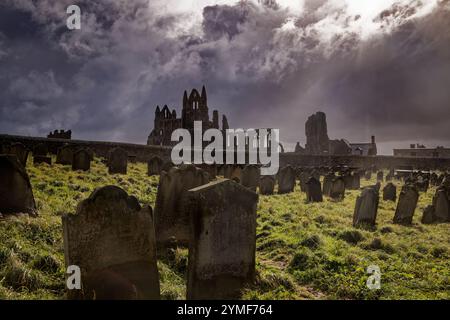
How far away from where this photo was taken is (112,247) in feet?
14.6

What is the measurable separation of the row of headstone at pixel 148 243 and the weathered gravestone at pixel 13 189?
14.4ft

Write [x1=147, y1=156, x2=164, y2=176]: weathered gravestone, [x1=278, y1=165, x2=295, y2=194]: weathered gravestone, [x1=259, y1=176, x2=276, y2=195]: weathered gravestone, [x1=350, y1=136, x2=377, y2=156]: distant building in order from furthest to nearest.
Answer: [x1=350, y1=136, x2=377, y2=156]: distant building
[x1=147, y1=156, x2=164, y2=176]: weathered gravestone
[x1=278, y1=165, x2=295, y2=194]: weathered gravestone
[x1=259, y1=176, x2=276, y2=195]: weathered gravestone

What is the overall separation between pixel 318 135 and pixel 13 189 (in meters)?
55.4

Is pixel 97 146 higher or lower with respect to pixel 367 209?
higher

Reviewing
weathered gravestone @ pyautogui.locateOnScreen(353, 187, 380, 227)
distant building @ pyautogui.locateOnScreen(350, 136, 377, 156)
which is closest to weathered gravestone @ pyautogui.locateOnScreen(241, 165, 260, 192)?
weathered gravestone @ pyautogui.locateOnScreen(353, 187, 380, 227)

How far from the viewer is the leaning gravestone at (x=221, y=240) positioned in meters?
4.84

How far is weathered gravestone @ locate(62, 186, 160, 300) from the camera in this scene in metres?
4.21

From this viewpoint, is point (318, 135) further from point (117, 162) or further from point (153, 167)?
point (117, 162)

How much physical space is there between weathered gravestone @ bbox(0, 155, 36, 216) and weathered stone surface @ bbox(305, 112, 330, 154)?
5442 cm

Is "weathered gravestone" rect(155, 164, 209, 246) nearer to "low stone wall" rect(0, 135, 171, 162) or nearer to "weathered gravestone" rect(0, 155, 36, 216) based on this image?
"weathered gravestone" rect(0, 155, 36, 216)

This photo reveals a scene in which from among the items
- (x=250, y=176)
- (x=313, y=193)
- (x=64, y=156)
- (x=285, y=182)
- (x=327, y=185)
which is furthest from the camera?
(x=64, y=156)

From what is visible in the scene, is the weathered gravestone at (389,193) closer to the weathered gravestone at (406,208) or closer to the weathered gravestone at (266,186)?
the weathered gravestone at (406,208)

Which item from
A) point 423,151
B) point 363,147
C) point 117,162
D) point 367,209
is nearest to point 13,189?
point 367,209
